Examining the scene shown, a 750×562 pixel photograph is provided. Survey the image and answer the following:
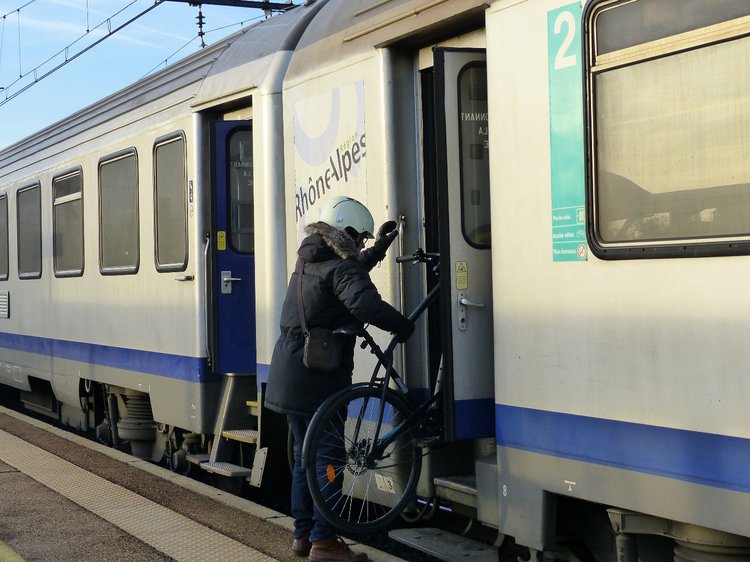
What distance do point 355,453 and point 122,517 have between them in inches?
78.3

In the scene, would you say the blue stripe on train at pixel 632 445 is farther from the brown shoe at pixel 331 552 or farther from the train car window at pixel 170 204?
the train car window at pixel 170 204

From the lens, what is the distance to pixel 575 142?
14.5 feet

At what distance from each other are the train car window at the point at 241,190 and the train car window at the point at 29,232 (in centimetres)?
489

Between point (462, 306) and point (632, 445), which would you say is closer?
point (632, 445)

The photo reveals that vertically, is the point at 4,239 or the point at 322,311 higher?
the point at 4,239

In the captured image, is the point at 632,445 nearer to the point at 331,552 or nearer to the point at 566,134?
the point at 566,134

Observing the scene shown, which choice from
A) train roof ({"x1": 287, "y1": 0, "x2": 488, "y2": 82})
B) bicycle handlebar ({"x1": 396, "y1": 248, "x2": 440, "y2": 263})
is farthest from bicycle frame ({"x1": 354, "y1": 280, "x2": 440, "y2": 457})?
train roof ({"x1": 287, "y1": 0, "x2": 488, "y2": 82})

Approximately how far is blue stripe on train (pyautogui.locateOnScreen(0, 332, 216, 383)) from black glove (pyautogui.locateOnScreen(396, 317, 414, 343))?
306 cm

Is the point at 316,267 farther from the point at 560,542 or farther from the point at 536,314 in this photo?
the point at 560,542

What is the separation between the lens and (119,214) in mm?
9508

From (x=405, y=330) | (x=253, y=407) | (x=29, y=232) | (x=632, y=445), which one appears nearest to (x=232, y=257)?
(x=253, y=407)

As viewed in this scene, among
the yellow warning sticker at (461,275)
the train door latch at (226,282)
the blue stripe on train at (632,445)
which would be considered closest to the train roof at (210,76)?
the train door latch at (226,282)

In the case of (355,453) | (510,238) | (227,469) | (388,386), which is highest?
(510,238)

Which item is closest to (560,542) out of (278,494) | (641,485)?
(641,485)
